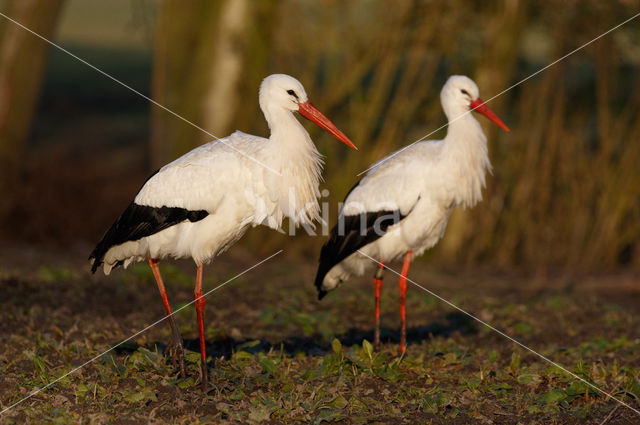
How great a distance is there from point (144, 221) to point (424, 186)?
1899mm

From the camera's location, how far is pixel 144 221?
4727 millimetres

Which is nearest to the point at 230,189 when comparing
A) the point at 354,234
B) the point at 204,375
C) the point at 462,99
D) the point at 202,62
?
the point at 204,375

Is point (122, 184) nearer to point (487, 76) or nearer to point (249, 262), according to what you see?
point (249, 262)

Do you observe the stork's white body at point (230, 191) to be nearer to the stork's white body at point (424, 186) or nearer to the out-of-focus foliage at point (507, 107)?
the stork's white body at point (424, 186)

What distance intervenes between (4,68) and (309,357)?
21.9 feet

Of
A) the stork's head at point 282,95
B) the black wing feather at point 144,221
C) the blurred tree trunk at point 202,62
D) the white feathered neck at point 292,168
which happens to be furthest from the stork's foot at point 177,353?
the blurred tree trunk at point 202,62

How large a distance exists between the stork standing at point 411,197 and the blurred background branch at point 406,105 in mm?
4038

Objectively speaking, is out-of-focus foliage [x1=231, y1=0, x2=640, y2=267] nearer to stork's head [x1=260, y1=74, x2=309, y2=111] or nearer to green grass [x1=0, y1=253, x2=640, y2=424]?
green grass [x1=0, y1=253, x2=640, y2=424]

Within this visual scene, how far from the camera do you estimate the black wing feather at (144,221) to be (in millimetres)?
4641

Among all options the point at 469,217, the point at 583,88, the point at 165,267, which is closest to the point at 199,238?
the point at 165,267

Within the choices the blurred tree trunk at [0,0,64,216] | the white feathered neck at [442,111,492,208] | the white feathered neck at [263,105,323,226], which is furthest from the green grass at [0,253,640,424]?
the blurred tree trunk at [0,0,64,216]

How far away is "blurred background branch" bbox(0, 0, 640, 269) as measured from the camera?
9.70 m

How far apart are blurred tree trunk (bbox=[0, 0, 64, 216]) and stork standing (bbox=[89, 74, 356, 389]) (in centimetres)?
586

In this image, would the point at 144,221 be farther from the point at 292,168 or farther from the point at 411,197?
the point at 411,197
